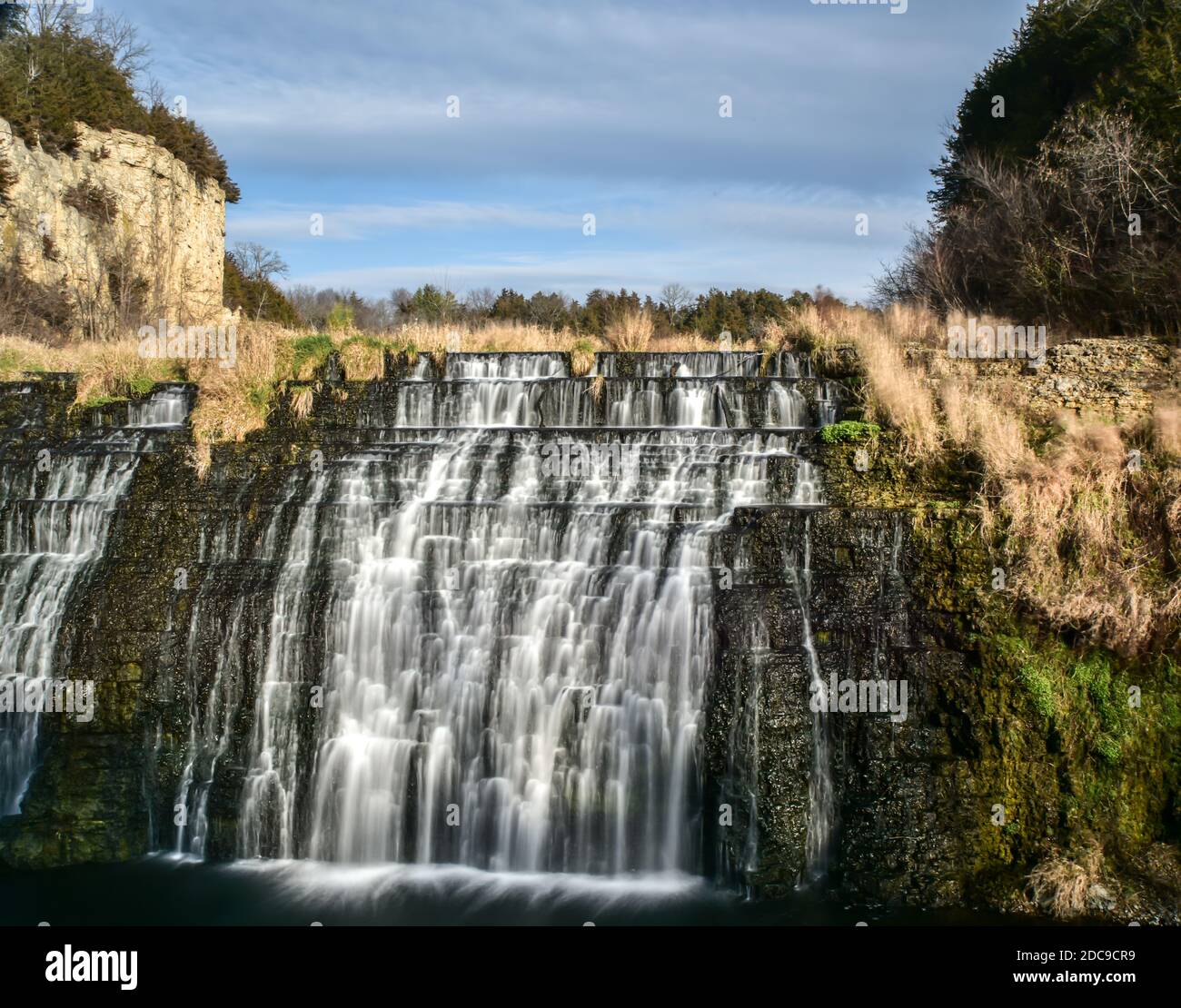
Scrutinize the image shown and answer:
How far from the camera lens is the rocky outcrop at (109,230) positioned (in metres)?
27.0

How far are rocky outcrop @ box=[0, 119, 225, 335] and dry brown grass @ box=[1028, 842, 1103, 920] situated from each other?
2527 cm

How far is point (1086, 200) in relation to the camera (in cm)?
1806

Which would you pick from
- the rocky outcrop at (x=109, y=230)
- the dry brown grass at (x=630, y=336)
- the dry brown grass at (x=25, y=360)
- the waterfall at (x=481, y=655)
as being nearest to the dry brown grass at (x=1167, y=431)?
the waterfall at (x=481, y=655)

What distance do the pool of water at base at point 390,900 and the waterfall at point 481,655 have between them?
0.26 metres

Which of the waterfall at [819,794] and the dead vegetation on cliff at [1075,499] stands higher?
A: the dead vegetation on cliff at [1075,499]

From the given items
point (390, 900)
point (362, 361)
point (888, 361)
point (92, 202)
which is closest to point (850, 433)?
point (888, 361)

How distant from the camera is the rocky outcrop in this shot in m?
27.0

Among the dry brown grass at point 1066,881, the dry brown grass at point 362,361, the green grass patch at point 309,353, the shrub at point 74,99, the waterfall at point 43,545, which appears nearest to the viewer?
the dry brown grass at point 1066,881

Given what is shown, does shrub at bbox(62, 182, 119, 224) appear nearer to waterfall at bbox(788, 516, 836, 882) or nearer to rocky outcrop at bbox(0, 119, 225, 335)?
rocky outcrop at bbox(0, 119, 225, 335)

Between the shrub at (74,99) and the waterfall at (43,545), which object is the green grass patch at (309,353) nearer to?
the waterfall at (43,545)

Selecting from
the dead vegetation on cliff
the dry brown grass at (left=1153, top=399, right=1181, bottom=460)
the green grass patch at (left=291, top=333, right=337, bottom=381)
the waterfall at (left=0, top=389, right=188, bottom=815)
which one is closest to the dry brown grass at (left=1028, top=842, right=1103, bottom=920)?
the dead vegetation on cliff
